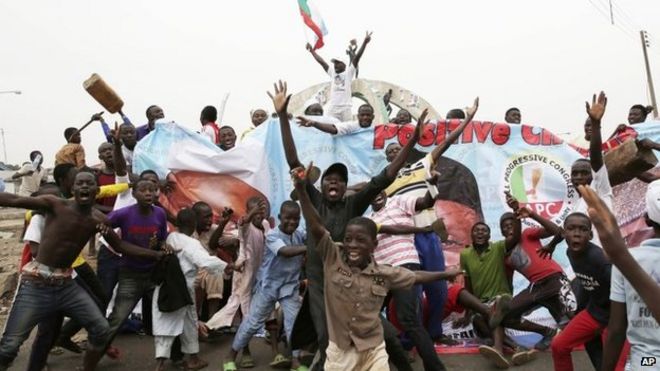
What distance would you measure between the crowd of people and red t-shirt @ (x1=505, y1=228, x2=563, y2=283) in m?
0.01

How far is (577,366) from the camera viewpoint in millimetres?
4703

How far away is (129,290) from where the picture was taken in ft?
15.8

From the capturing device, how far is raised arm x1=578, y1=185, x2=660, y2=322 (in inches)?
80.0

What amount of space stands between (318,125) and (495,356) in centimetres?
316

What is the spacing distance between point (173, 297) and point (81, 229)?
980 mm

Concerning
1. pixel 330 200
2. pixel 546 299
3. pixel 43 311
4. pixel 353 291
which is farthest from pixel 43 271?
pixel 546 299

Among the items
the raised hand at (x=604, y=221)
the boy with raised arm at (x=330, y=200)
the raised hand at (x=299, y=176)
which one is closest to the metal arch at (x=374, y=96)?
the boy with raised arm at (x=330, y=200)

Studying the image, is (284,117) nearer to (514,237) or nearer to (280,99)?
(280,99)

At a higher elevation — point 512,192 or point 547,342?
point 512,192

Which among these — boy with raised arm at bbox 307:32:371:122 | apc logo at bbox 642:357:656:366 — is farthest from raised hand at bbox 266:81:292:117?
boy with raised arm at bbox 307:32:371:122

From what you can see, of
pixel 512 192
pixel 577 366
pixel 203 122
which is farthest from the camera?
pixel 203 122

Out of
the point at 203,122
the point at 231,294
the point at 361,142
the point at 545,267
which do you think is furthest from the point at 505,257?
the point at 203,122

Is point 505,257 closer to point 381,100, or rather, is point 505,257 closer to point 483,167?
point 483,167

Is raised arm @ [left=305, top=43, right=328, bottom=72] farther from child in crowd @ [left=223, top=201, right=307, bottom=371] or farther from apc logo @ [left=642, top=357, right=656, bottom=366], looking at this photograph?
apc logo @ [left=642, top=357, right=656, bottom=366]
